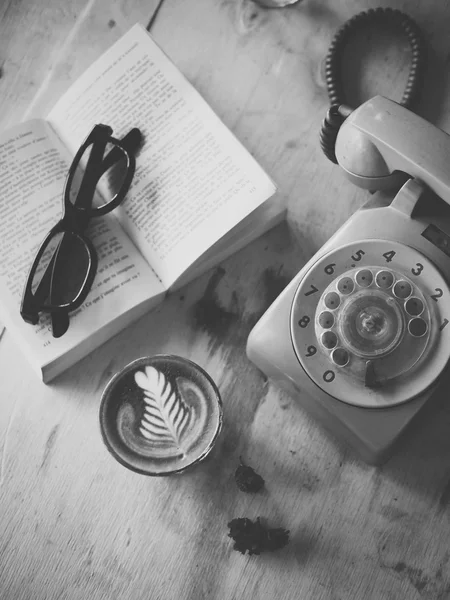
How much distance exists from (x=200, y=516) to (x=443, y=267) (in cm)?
39

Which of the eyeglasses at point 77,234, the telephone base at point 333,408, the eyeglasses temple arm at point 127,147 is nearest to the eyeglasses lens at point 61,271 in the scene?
the eyeglasses at point 77,234

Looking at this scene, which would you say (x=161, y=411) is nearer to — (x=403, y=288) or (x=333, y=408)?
(x=333, y=408)

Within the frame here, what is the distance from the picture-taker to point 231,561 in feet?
2.51

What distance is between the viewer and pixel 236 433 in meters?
0.79

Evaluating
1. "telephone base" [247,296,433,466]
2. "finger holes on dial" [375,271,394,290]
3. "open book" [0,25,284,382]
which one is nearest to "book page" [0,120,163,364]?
"open book" [0,25,284,382]

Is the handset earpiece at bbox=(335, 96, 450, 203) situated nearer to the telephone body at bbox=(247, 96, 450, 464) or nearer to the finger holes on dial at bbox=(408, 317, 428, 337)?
the telephone body at bbox=(247, 96, 450, 464)

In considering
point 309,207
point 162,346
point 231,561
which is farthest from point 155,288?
point 231,561

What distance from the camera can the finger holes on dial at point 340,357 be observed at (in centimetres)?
70

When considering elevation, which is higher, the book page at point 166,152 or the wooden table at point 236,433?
the book page at point 166,152

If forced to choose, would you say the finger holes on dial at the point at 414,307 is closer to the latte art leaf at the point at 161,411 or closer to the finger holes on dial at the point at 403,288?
the finger holes on dial at the point at 403,288

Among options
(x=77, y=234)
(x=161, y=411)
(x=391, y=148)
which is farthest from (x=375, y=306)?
(x=77, y=234)

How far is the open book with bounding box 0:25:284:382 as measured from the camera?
2.60ft

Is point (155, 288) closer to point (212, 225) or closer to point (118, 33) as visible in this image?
point (212, 225)

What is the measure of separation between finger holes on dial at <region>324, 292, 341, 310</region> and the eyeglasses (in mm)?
285
